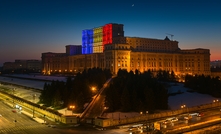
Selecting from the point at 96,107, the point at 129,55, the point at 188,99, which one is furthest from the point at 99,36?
the point at 96,107

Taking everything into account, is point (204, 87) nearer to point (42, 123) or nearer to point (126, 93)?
point (126, 93)

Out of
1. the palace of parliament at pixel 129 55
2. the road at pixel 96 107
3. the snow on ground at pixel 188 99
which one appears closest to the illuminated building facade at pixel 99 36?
the palace of parliament at pixel 129 55

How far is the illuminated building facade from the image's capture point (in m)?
118

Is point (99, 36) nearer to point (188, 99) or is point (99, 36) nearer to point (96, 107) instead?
point (188, 99)

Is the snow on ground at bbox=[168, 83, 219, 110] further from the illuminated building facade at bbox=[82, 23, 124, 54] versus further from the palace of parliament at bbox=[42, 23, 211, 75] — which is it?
the illuminated building facade at bbox=[82, 23, 124, 54]

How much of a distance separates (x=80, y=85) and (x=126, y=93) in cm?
1132

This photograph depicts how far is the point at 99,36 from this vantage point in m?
127

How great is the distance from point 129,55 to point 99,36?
26033 mm

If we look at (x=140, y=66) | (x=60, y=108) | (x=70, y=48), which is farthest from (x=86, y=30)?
(x=60, y=108)

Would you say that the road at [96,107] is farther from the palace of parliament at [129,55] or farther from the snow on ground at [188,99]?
the palace of parliament at [129,55]

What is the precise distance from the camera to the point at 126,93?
4681cm

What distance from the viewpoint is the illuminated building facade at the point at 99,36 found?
118m

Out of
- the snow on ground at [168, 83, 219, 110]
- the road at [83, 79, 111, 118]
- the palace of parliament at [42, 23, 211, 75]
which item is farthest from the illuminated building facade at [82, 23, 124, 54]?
the road at [83, 79, 111, 118]

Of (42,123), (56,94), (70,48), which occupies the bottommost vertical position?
(42,123)
